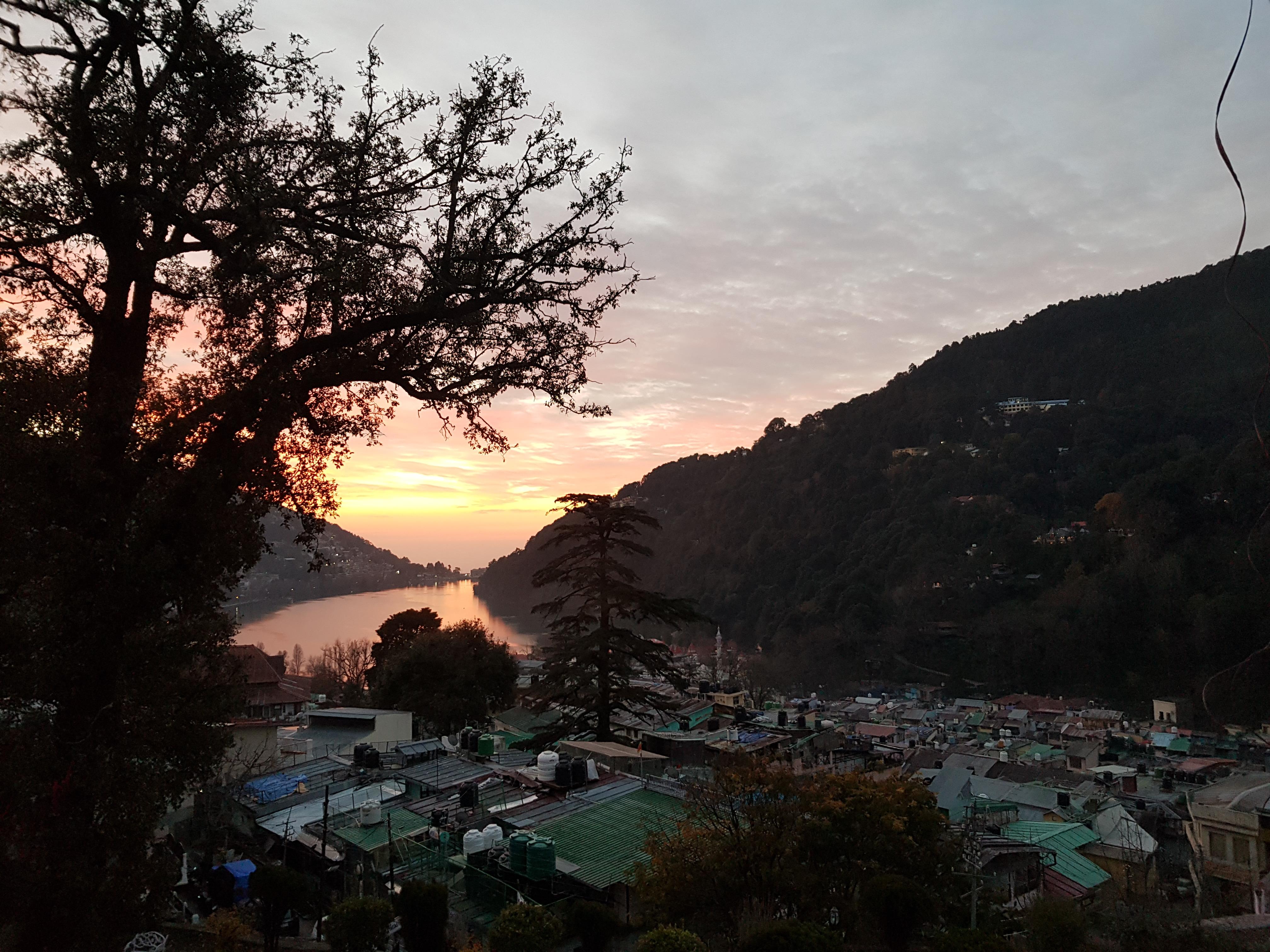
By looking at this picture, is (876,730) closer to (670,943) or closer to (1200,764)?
(1200,764)

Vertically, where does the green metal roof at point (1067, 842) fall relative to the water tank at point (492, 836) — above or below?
below

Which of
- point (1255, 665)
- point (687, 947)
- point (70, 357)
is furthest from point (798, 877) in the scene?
point (1255, 665)

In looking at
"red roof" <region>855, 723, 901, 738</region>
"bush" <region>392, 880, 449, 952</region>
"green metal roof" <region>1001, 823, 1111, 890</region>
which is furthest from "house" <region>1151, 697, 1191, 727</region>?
"bush" <region>392, 880, 449, 952</region>

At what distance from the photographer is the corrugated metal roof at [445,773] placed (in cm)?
1055

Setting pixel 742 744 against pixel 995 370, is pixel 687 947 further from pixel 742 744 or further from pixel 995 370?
pixel 995 370

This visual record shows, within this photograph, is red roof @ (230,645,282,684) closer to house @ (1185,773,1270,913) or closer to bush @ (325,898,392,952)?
bush @ (325,898,392,952)

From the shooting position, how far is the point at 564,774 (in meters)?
9.68

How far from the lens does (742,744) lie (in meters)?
17.3

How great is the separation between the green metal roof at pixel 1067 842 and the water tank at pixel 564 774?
628 centimetres

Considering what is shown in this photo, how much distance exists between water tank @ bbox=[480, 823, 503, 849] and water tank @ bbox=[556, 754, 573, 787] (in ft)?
6.01

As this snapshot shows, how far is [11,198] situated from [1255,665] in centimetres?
4239

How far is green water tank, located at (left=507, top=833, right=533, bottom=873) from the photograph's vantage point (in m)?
7.21

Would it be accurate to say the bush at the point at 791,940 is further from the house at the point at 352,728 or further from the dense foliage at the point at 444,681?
the dense foliage at the point at 444,681

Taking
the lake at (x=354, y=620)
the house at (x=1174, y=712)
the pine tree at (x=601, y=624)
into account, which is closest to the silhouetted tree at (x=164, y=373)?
the pine tree at (x=601, y=624)
